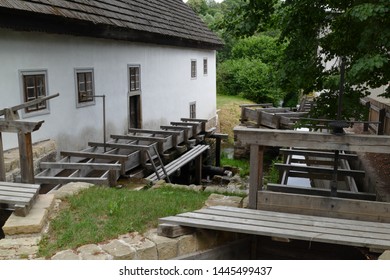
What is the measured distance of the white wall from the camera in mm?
7777

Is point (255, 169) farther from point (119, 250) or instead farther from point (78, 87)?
point (78, 87)

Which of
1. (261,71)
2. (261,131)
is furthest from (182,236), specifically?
(261,71)

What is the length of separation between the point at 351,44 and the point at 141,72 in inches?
342

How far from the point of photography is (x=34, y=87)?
8.38m

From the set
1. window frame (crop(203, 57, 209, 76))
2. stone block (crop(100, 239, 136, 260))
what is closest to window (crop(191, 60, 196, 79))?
window frame (crop(203, 57, 209, 76))

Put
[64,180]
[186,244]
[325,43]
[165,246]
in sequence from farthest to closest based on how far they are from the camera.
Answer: [64,180], [325,43], [186,244], [165,246]

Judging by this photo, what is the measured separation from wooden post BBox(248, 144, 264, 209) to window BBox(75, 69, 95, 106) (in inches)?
250

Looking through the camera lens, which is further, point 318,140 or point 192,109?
point 192,109

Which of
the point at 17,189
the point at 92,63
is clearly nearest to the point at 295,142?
the point at 17,189

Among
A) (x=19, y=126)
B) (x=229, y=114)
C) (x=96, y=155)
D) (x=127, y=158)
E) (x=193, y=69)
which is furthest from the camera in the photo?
(x=229, y=114)

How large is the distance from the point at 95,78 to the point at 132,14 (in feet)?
9.13

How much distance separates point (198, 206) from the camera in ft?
18.3

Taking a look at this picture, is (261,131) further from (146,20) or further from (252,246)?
(146,20)

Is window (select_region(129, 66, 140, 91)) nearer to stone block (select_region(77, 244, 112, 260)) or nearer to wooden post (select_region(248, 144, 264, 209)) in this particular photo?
wooden post (select_region(248, 144, 264, 209))
